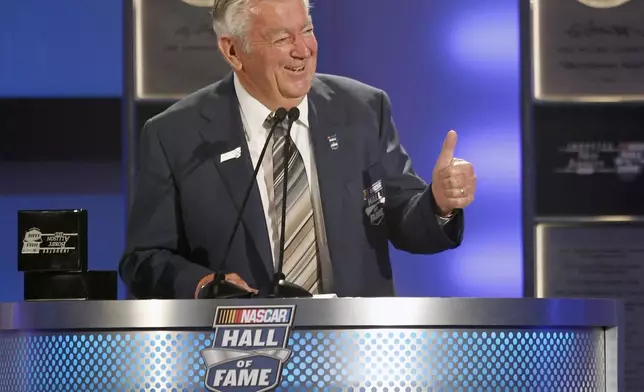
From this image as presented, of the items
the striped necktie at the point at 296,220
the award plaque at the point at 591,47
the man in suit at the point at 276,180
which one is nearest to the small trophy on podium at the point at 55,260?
the man in suit at the point at 276,180

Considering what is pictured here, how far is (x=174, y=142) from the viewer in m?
3.15

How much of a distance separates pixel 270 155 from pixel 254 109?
7.7 inches

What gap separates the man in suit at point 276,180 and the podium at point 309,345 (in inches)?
26.0

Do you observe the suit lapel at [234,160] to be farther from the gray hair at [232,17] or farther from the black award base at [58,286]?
the black award base at [58,286]

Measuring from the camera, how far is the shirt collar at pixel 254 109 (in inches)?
125

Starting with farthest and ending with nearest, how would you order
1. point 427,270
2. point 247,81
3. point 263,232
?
1. point 427,270
2. point 247,81
3. point 263,232

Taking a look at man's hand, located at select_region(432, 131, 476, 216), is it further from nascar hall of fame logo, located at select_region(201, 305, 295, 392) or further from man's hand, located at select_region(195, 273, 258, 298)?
nascar hall of fame logo, located at select_region(201, 305, 295, 392)

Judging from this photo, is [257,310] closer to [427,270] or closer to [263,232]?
[263,232]

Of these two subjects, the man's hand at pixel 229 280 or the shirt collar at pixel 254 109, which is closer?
the man's hand at pixel 229 280

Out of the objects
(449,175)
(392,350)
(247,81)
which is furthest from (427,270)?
(392,350)

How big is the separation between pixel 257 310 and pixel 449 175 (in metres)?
0.65

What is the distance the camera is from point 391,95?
184 inches

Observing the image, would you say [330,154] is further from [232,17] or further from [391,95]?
[391,95]

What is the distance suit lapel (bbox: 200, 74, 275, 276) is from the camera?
2988 mm
